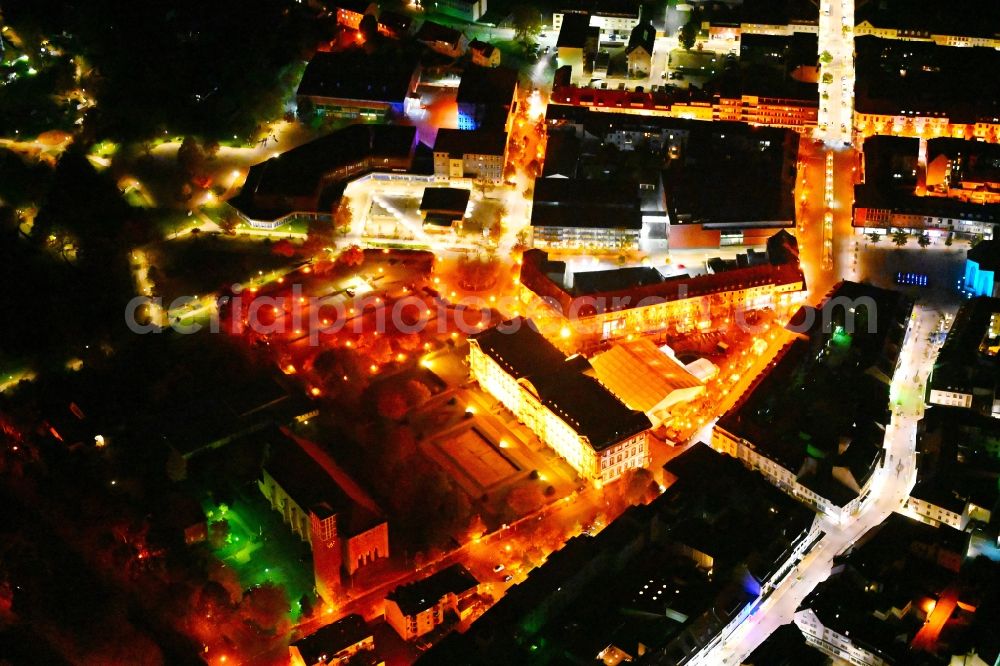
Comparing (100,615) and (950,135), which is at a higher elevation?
(950,135)

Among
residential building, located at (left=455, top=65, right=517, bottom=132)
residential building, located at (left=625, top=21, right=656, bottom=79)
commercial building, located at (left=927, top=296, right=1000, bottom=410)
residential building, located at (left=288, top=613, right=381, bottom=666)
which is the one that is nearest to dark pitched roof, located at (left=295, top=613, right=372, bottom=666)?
residential building, located at (left=288, top=613, right=381, bottom=666)

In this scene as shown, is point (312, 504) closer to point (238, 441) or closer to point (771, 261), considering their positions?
point (238, 441)

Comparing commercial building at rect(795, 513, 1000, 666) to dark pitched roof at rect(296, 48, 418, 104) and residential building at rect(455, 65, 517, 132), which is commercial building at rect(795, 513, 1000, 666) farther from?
dark pitched roof at rect(296, 48, 418, 104)

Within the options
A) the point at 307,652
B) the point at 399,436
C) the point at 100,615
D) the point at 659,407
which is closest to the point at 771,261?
the point at 659,407

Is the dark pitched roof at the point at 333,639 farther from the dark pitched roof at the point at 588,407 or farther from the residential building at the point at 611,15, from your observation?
the residential building at the point at 611,15

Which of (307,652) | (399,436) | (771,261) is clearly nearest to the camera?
(307,652)

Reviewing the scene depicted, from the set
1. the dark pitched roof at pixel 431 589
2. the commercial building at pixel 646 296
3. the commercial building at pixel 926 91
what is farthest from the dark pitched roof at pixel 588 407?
the commercial building at pixel 926 91

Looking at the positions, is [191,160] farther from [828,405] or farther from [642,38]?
[828,405]
